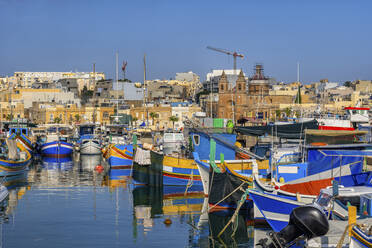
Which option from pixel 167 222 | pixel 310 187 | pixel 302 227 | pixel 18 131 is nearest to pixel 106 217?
pixel 167 222

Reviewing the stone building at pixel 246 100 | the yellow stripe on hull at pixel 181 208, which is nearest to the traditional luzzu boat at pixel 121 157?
the yellow stripe on hull at pixel 181 208

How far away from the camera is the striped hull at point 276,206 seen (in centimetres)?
1800

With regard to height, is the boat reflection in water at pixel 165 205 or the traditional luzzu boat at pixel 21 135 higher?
the traditional luzzu boat at pixel 21 135

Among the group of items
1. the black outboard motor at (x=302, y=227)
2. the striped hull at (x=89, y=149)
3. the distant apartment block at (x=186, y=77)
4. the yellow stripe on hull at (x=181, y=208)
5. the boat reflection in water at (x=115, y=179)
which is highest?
the distant apartment block at (x=186, y=77)

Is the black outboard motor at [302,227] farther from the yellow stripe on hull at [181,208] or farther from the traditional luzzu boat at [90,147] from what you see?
the traditional luzzu boat at [90,147]

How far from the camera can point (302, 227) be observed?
422 inches

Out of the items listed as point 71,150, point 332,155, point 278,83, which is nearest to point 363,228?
point 332,155

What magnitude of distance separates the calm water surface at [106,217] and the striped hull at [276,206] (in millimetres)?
2192

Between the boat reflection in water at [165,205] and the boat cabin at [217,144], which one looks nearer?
the boat reflection in water at [165,205]

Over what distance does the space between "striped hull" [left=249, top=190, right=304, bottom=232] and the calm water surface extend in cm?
219

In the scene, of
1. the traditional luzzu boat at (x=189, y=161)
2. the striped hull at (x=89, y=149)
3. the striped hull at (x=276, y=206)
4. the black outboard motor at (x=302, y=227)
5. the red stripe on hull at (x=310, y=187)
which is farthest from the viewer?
the striped hull at (x=89, y=149)

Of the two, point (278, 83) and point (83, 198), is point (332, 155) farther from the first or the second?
point (278, 83)

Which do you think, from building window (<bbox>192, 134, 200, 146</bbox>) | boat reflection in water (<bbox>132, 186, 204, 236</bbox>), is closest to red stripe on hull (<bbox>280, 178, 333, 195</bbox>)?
boat reflection in water (<bbox>132, 186, 204, 236</bbox>)

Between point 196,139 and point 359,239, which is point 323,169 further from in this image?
point 196,139
